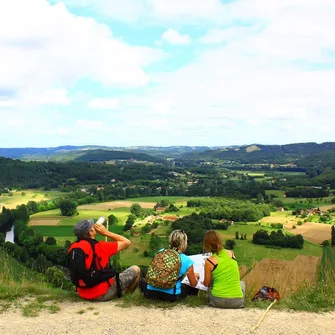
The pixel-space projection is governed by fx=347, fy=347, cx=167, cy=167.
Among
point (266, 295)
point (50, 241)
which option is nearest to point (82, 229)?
point (266, 295)

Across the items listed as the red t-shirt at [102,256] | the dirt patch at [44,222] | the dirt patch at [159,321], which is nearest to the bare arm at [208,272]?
the dirt patch at [159,321]

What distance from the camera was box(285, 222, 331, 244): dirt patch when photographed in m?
42.7

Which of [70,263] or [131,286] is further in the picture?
[131,286]

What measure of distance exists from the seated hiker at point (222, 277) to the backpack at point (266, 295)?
2.06 ft

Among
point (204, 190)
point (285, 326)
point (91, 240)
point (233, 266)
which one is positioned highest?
point (91, 240)

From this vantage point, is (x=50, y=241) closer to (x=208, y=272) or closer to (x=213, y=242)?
(x=208, y=272)

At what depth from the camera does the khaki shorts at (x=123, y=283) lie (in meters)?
6.40

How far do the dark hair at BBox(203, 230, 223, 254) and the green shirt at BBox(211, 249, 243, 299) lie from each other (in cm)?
20

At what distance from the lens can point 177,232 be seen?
6.32m

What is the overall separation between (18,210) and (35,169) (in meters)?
65.9

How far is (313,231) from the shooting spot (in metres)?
46.8

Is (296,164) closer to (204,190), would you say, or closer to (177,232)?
(204,190)

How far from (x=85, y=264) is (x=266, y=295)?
351 centimetres

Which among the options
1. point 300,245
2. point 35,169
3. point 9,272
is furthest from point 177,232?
point 35,169
